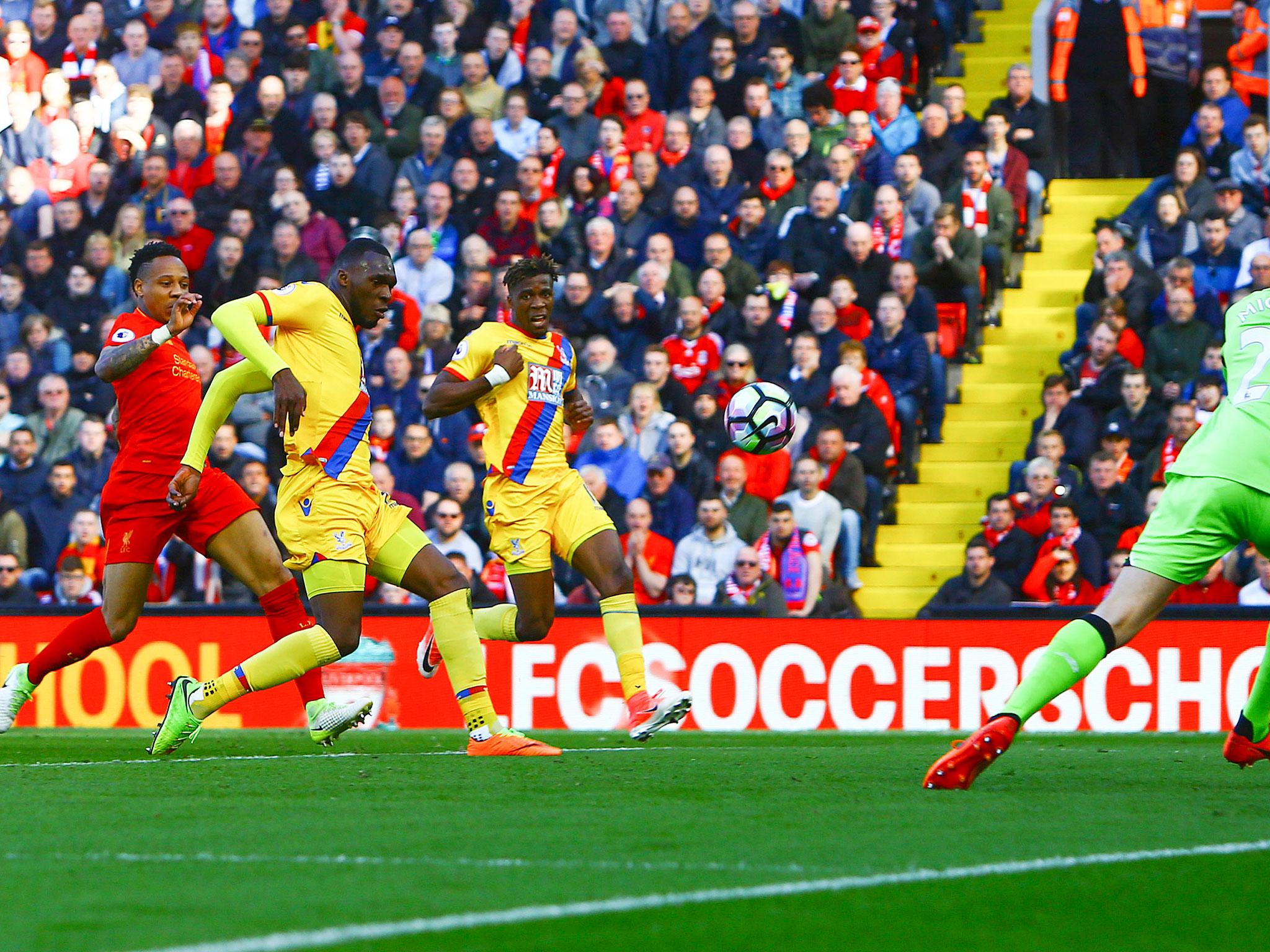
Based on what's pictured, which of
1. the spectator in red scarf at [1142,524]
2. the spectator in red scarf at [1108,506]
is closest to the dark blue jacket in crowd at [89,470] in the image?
the spectator in red scarf at [1108,506]

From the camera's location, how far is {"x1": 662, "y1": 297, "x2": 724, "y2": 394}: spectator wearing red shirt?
15.6 metres

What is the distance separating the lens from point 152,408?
9.82 m

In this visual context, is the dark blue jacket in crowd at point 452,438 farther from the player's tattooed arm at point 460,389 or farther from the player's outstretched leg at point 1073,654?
the player's outstretched leg at point 1073,654

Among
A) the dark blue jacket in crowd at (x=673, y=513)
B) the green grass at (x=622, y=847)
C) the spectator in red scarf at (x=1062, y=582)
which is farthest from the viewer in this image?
the dark blue jacket in crowd at (x=673, y=513)

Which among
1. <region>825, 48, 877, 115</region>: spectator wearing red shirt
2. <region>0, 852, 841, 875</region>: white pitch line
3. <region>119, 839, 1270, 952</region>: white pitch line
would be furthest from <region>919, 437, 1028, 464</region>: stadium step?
<region>0, 852, 841, 875</region>: white pitch line

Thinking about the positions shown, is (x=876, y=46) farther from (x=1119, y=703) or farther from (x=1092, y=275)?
(x=1119, y=703)

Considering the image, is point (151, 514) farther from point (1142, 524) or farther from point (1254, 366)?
point (1142, 524)

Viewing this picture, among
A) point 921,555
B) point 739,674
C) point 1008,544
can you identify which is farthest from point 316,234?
point 1008,544

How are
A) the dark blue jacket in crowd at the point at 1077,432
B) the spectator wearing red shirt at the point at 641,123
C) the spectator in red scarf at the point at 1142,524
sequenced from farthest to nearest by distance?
the spectator wearing red shirt at the point at 641,123 < the dark blue jacket in crowd at the point at 1077,432 < the spectator in red scarf at the point at 1142,524

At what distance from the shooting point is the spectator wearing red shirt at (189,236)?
59.0 feet

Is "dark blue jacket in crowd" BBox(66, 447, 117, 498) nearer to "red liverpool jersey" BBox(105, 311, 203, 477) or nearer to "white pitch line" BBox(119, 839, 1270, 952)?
"red liverpool jersey" BBox(105, 311, 203, 477)

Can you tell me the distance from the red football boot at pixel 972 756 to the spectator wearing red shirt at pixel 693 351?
27.7 ft

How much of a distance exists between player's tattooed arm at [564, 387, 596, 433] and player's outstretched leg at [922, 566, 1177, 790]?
321 centimetres

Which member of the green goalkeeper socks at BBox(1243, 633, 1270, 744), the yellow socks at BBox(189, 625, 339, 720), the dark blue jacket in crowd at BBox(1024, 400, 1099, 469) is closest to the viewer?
the green goalkeeper socks at BBox(1243, 633, 1270, 744)
